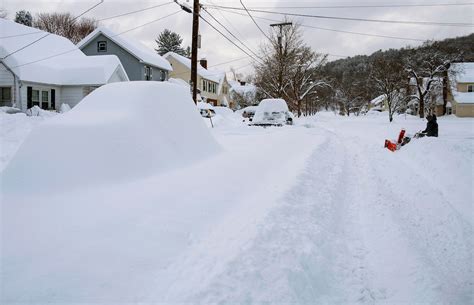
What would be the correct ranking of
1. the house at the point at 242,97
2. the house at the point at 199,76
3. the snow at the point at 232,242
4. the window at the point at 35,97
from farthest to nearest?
1. the house at the point at 242,97
2. the house at the point at 199,76
3. the window at the point at 35,97
4. the snow at the point at 232,242

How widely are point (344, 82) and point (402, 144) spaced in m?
88.3

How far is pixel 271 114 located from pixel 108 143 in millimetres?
16899

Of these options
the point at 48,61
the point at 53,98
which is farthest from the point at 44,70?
the point at 53,98

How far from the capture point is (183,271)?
3.28 m

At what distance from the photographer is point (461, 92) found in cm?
5328

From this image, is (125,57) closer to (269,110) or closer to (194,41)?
(269,110)

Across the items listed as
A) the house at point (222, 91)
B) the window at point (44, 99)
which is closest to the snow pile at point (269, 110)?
the window at point (44, 99)

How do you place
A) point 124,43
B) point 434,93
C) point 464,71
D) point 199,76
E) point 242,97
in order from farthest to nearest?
1. point 242,97
2. point 464,71
3. point 199,76
4. point 434,93
5. point 124,43

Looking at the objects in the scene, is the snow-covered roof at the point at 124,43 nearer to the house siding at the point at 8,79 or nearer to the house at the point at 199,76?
the house siding at the point at 8,79

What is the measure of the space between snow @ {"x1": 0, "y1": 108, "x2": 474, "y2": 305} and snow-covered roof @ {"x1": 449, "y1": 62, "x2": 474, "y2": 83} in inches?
1909

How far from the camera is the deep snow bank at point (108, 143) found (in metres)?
5.29

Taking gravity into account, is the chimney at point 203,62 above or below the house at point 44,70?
above

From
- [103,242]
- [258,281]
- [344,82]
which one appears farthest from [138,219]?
[344,82]

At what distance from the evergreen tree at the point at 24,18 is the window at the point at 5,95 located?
39.0 m
